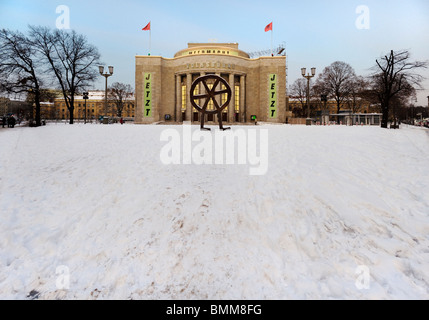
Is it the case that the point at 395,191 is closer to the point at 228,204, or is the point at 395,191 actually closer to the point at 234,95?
the point at 228,204

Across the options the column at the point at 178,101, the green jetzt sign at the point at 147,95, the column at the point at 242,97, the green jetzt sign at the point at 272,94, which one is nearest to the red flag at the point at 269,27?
the green jetzt sign at the point at 272,94

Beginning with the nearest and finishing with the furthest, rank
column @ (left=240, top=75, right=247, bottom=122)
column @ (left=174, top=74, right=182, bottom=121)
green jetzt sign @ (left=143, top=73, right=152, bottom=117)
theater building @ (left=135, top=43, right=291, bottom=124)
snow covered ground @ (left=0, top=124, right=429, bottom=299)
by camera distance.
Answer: snow covered ground @ (left=0, top=124, right=429, bottom=299)
theater building @ (left=135, top=43, right=291, bottom=124)
green jetzt sign @ (left=143, top=73, right=152, bottom=117)
column @ (left=174, top=74, right=182, bottom=121)
column @ (left=240, top=75, right=247, bottom=122)

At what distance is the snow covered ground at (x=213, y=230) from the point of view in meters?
3.72

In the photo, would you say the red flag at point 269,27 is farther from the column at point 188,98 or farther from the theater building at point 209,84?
the column at point 188,98

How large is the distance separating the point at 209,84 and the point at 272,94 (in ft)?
40.5

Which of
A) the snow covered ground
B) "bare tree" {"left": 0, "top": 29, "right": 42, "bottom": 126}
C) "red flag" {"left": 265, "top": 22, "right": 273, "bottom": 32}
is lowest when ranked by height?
the snow covered ground

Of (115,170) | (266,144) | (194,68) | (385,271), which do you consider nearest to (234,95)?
(194,68)

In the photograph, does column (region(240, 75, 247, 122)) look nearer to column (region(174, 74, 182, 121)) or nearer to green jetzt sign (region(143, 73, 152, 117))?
column (region(174, 74, 182, 121))

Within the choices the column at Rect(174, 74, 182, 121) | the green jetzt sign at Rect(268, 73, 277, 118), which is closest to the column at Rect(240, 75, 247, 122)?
the green jetzt sign at Rect(268, 73, 277, 118)

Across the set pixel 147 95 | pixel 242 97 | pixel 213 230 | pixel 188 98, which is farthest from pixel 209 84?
pixel 213 230

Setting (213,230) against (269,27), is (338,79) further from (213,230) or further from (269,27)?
(213,230)

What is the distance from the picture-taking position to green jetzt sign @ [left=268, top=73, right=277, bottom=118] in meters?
43.5

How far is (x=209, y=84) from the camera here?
4366 cm
